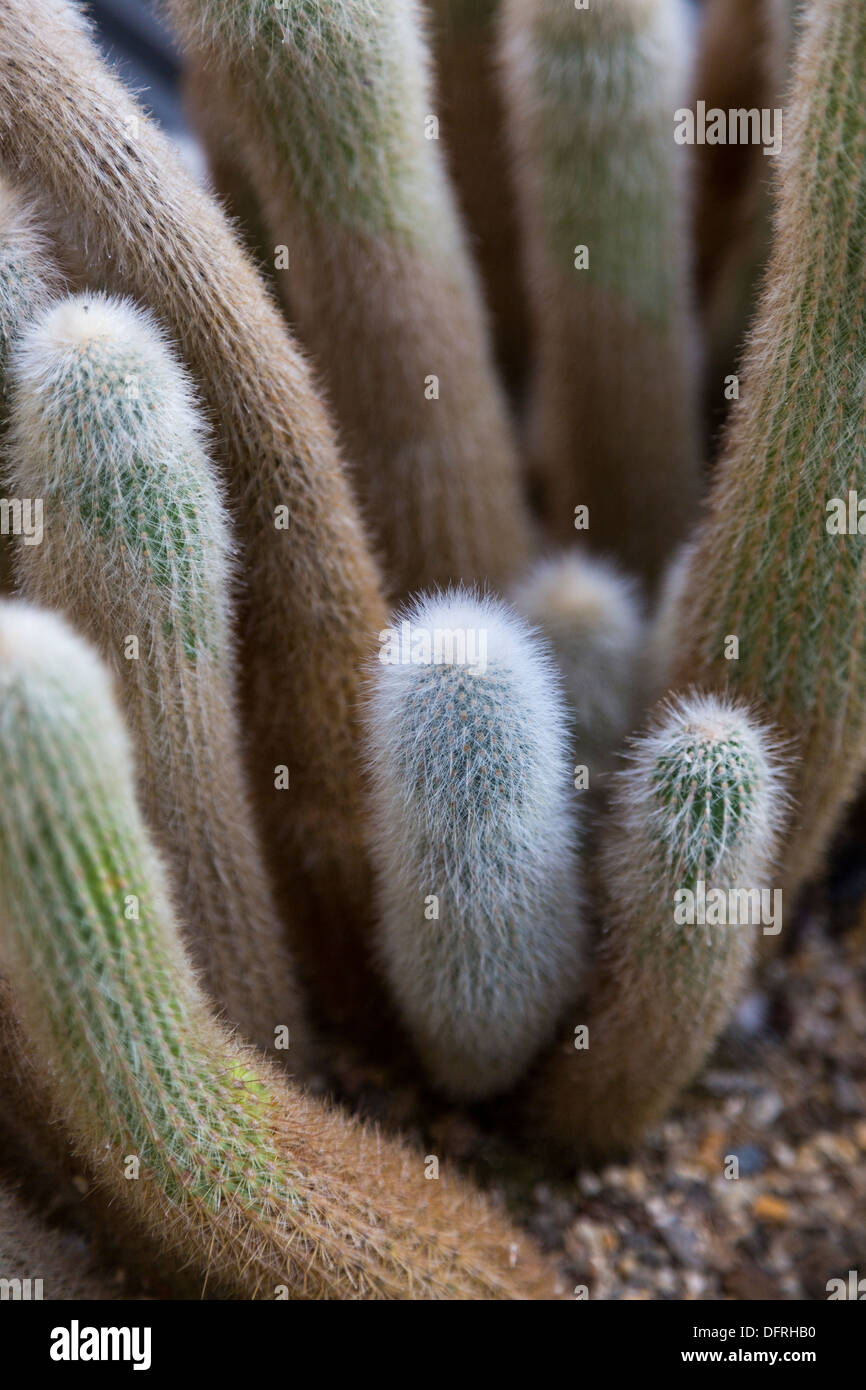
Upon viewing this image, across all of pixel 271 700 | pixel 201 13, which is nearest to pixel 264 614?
pixel 271 700

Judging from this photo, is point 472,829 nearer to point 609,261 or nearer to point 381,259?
point 381,259

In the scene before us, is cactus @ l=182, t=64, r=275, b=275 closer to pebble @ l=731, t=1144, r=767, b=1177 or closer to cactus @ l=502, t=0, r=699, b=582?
cactus @ l=502, t=0, r=699, b=582

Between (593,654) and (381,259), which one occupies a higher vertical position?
(381,259)

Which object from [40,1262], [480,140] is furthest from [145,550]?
[480,140]

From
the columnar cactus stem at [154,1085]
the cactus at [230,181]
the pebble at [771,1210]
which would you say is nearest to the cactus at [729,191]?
the cactus at [230,181]

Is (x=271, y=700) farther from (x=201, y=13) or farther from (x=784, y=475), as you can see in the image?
(x=201, y=13)

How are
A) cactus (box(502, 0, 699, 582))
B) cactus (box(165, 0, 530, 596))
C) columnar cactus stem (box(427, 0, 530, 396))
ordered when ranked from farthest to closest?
columnar cactus stem (box(427, 0, 530, 396)), cactus (box(502, 0, 699, 582)), cactus (box(165, 0, 530, 596))

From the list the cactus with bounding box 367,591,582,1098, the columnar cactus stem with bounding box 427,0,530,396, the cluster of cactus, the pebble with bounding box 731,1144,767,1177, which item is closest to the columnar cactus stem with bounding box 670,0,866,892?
the cluster of cactus
